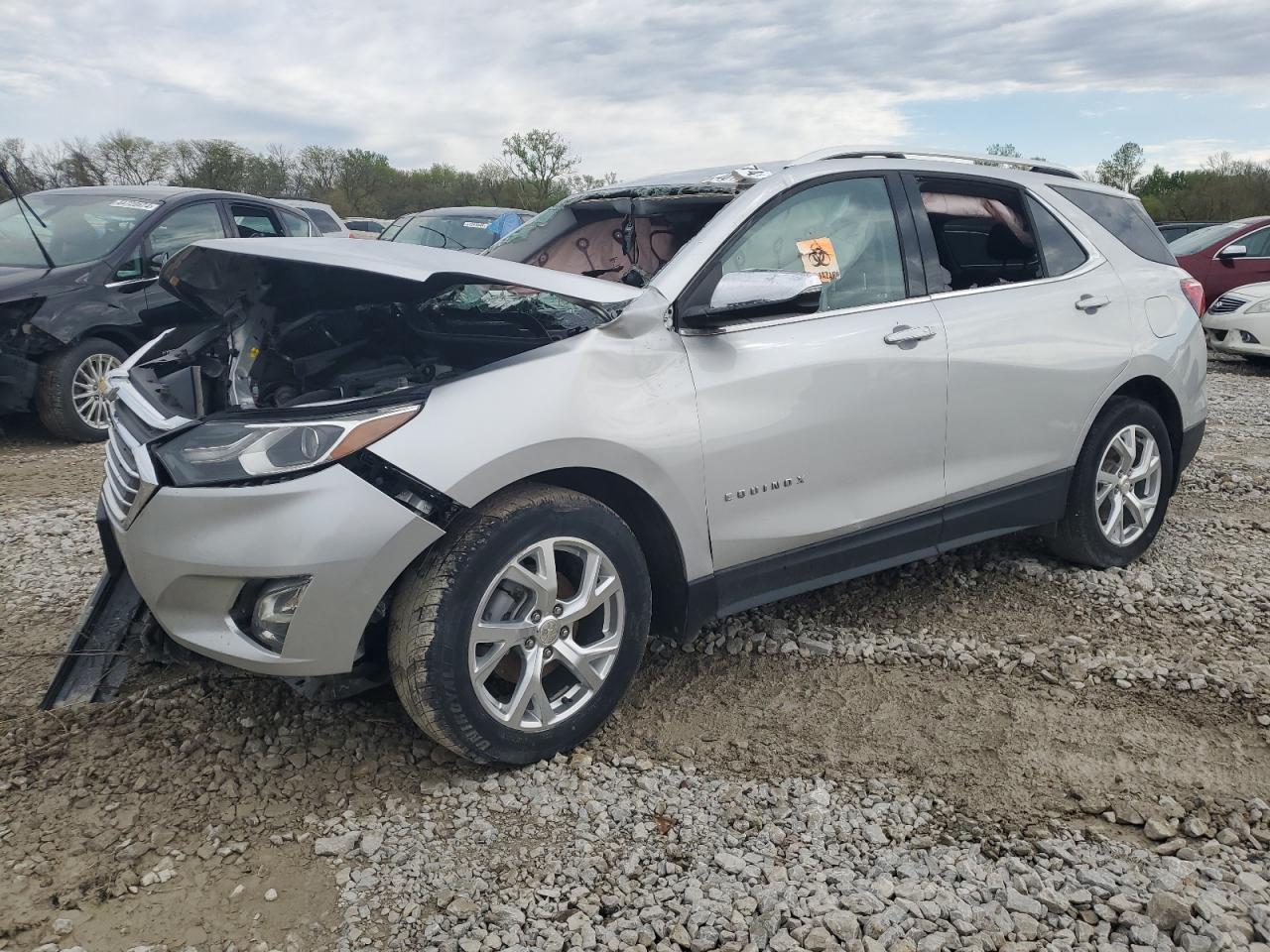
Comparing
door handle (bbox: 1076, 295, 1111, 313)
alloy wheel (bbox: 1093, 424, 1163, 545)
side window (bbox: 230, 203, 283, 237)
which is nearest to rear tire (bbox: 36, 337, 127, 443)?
side window (bbox: 230, 203, 283, 237)

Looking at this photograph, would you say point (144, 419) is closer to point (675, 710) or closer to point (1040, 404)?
point (675, 710)

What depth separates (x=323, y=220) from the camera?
1041 cm

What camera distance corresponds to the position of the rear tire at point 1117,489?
413 cm

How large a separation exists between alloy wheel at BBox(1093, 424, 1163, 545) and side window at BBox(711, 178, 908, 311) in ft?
4.75

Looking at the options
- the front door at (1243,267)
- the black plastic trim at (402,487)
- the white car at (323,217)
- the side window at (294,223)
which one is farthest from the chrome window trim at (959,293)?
the front door at (1243,267)

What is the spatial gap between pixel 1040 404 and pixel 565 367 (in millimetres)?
2112

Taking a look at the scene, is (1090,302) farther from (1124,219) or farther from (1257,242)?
(1257,242)

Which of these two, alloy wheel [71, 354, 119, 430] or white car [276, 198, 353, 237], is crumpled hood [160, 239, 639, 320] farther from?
white car [276, 198, 353, 237]

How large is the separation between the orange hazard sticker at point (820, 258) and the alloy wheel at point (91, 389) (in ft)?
18.1

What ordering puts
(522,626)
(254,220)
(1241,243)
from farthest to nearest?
1. (1241,243)
2. (254,220)
3. (522,626)

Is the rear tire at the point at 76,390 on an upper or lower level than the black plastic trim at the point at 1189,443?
upper

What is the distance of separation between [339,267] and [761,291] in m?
1.23

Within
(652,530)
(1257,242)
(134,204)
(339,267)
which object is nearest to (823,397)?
(652,530)

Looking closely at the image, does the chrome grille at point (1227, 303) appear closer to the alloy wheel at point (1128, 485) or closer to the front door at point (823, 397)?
the alloy wheel at point (1128, 485)
